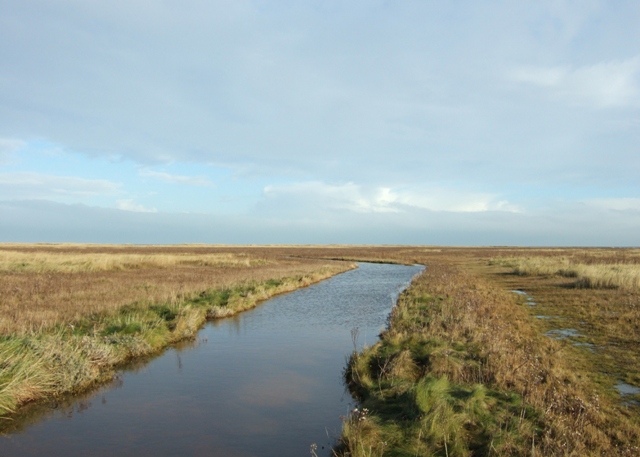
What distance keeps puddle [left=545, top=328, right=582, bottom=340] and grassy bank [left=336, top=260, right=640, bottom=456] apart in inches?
38.8

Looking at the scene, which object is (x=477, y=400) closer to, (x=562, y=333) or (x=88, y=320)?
(x=562, y=333)

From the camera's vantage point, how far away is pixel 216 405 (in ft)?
31.7

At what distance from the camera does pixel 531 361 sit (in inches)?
429

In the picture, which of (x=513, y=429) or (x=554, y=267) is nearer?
(x=513, y=429)

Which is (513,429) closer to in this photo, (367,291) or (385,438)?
(385,438)

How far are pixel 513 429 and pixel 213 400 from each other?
6247 mm

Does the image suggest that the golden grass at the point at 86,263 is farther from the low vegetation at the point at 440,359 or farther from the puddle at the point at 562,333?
the puddle at the point at 562,333

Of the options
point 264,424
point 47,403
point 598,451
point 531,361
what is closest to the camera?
point 598,451

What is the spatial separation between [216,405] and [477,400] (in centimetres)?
547

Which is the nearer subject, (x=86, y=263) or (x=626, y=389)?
(x=626, y=389)

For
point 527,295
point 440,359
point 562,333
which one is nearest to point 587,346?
point 562,333

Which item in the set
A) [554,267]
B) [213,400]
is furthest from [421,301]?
[554,267]

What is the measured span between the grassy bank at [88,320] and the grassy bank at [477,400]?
6.70m

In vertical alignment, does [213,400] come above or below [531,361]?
below
